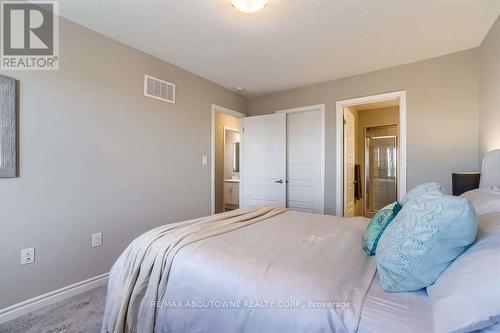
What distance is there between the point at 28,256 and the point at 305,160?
10.8ft

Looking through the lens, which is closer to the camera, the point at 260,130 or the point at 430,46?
the point at 430,46

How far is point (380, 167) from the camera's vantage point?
5.14m

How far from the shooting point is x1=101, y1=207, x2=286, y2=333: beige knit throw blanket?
1.20 m

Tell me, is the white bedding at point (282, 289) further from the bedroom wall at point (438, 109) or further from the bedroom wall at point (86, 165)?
the bedroom wall at point (438, 109)

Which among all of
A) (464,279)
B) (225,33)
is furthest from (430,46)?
(464,279)

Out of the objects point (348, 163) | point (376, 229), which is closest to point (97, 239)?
point (376, 229)

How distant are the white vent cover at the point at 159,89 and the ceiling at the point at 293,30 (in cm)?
28

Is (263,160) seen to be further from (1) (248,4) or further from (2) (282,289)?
(2) (282,289)

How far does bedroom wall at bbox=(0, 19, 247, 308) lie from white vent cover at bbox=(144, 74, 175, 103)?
0.06 metres

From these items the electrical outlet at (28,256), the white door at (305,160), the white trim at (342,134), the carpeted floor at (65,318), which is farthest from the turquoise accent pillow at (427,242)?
the white door at (305,160)

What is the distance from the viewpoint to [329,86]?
11.4 ft

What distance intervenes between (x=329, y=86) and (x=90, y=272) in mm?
3674

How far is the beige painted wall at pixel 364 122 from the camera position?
4.88 m

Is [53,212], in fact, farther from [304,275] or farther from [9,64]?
[304,275]
